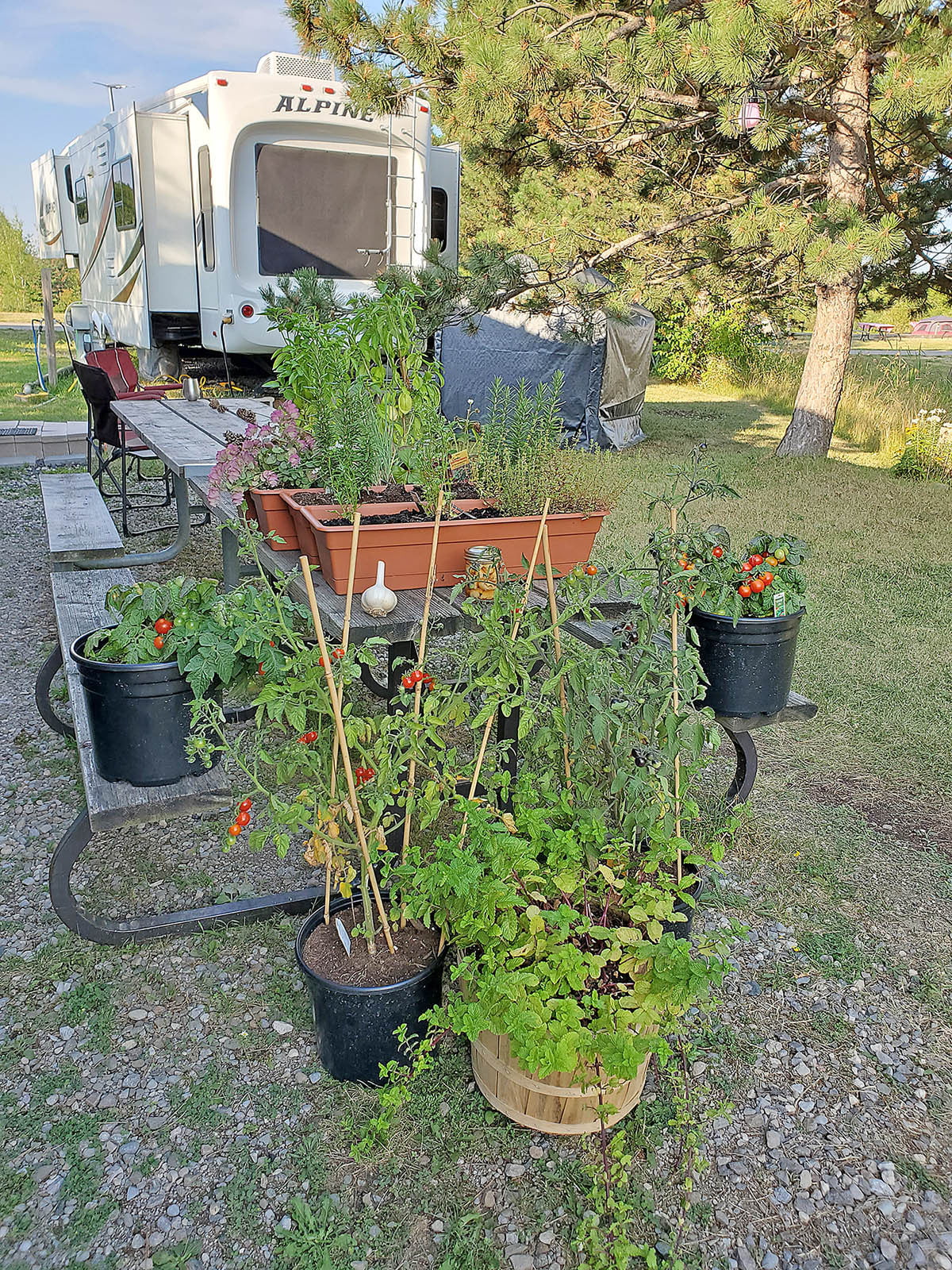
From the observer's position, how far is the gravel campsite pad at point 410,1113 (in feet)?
5.21

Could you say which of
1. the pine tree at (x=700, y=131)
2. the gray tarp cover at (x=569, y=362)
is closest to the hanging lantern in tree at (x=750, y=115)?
the pine tree at (x=700, y=131)

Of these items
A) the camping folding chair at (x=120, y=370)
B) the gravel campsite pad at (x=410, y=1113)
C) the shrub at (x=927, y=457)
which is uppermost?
the camping folding chair at (x=120, y=370)

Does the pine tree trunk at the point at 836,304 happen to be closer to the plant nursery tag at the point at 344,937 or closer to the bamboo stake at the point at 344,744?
the bamboo stake at the point at 344,744

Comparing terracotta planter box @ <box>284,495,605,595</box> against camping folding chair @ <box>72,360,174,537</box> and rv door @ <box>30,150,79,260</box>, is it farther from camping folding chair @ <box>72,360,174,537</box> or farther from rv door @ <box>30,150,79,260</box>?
rv door @ <box>30,150,79,260</box>

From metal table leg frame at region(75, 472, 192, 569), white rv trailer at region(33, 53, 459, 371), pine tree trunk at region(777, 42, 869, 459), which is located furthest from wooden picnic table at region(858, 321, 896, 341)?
metal table leg frame at region(75, 472, 192, 569)

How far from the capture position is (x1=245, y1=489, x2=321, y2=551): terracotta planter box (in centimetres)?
258

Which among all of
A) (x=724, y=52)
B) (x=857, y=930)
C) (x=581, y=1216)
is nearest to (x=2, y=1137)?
(x=581, y=1216)

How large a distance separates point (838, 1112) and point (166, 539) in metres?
5.02

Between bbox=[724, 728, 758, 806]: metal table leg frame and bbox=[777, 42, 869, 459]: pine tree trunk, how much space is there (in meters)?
Answer: 5.02

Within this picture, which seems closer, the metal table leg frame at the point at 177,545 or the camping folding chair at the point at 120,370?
the metal table leg frame at the point at 177,545

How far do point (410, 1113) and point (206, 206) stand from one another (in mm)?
7155

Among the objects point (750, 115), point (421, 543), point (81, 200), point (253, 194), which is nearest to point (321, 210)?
point (253, 194)

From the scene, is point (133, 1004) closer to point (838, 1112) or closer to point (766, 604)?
point (838, 1112)

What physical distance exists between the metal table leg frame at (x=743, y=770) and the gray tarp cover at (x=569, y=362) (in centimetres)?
623
